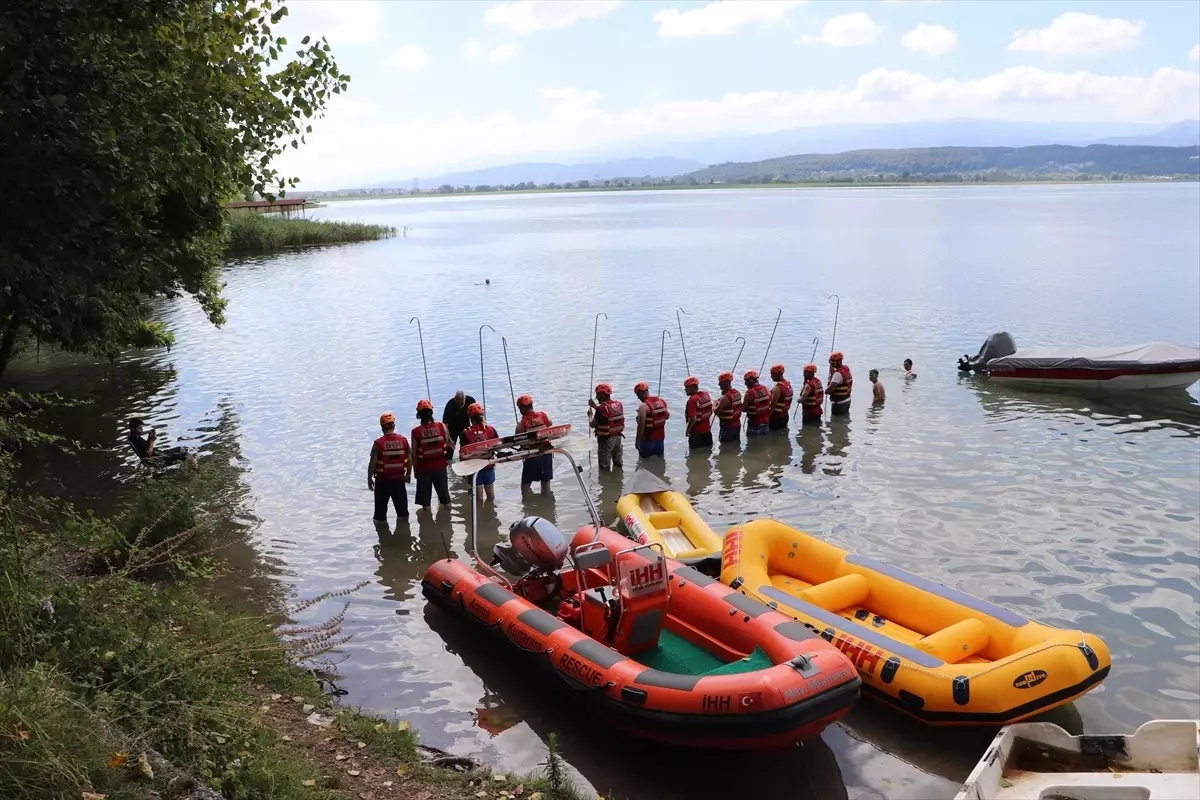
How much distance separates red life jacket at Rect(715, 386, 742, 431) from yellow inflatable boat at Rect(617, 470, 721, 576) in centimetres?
365

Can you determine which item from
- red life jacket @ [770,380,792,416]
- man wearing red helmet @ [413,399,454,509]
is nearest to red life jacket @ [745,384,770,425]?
red life jacket @ [770,380,792,416]

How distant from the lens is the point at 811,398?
52.1 ft

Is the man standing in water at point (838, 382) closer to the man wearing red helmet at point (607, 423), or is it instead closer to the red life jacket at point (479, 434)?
the man wearing red helmet at point (607, 423)

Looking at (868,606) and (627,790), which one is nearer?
(627,790)

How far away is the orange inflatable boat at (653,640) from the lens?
20.7ft

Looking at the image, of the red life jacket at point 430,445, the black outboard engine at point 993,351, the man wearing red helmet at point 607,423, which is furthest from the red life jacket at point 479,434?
the black outboard engine at point 993,351

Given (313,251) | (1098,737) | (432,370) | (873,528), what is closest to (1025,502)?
(873,528)

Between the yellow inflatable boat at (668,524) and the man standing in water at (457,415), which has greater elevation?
the man standing in water at (457,415)

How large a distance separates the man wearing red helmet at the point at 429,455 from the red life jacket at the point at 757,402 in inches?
219

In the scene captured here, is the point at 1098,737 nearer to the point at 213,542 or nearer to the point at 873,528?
the point at 873,528

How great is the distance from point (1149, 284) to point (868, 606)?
3352 cm

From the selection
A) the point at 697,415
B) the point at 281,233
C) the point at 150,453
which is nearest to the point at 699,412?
the point at 697,415

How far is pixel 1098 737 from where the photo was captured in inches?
244

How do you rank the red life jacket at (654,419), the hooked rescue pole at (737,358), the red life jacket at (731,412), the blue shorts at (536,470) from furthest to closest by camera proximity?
1. the hooked rescue pole at (737,358)
2. the red life jacket at (731,412)
3. the red life jacket at (654,419)
4. the blue shorts at (536,470)
